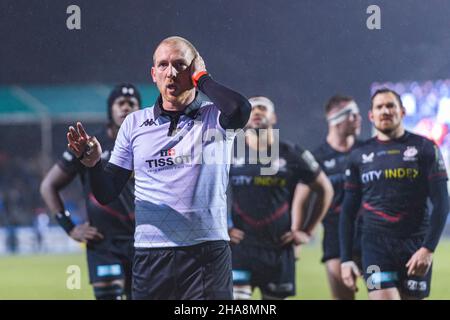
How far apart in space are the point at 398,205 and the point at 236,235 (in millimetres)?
1106

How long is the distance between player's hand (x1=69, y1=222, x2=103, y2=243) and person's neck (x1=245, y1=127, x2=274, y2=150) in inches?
47.1

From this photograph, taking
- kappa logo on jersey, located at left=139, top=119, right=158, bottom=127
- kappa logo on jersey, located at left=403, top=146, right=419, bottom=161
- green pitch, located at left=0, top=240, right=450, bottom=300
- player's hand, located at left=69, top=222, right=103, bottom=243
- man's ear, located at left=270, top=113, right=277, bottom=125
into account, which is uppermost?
man's ear, located at left=270, top=113, right=277, bottom=125

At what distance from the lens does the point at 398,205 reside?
4625 millimetres

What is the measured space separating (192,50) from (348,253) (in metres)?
1.86

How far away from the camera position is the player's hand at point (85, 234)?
4.79 metres

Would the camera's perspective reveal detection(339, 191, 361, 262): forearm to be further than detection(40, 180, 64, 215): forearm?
No

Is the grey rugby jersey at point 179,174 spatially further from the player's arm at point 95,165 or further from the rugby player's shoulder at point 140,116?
the player's arm at point 95,165

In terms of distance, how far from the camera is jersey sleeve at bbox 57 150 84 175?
482 centimetres

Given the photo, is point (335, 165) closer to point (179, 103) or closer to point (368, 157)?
point (368, 157)

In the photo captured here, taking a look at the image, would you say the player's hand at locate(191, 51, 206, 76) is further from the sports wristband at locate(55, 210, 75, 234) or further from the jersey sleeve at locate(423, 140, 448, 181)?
the jersey sleeve at locate(423, 140, 448, 181)

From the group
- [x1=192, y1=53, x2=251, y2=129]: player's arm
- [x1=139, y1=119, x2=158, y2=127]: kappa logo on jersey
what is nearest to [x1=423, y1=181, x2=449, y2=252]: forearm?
[x1=192, y1=53, x2=251, y2=129]: player's arm
